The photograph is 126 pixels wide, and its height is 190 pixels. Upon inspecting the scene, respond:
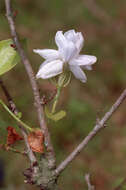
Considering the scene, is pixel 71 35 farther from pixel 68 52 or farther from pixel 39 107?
pixel 39 107

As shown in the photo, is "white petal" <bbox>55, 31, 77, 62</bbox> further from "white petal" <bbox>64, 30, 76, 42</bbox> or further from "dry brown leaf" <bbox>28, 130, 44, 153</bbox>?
"dry brown leaf" <bbox>28, 130, 44, 153</bbox>

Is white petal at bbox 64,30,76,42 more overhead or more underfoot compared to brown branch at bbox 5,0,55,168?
more overhead

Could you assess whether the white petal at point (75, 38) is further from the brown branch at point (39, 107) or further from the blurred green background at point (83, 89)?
the blurred green background at point (83, 89)

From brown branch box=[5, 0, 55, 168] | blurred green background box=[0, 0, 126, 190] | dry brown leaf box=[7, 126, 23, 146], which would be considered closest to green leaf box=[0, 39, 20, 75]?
brown branch box=[5, 0, 55, 168]

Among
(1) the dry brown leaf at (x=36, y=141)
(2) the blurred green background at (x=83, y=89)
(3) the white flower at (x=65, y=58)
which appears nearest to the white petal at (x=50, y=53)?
(3) the white flower at (x=65, y=58)

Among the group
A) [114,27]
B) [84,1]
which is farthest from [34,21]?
[114,27]

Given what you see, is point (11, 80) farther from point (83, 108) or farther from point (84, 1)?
point (84, 1)
